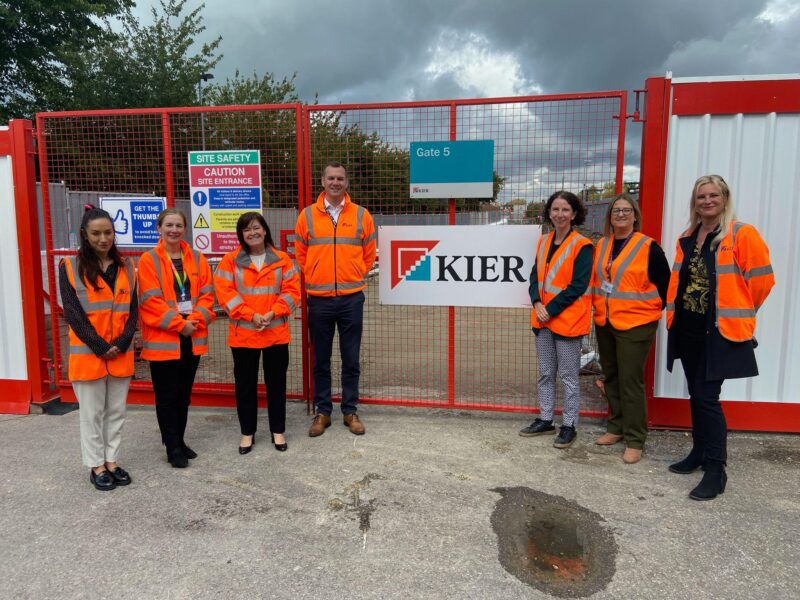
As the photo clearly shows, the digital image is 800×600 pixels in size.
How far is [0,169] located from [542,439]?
5.70 m

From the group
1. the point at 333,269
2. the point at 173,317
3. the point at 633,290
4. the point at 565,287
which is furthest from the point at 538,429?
the point at 173,317

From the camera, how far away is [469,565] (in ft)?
8.92

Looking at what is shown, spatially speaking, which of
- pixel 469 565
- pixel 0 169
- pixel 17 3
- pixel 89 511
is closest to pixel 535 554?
pixel 469 565

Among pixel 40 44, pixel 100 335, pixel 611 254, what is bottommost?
pixel 100 335

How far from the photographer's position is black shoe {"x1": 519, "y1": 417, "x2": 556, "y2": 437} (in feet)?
14.4

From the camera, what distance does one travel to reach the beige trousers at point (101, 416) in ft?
11.5

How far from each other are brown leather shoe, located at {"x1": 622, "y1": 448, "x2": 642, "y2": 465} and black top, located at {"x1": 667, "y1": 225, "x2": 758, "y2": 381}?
2.78 ft

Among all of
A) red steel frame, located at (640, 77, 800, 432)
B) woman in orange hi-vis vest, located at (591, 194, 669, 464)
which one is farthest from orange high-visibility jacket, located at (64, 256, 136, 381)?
red steel frame, located at (640, 77, 800, 432)

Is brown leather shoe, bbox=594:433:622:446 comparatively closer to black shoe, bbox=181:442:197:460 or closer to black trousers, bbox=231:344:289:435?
black trousers, bbox=231:344:289:435

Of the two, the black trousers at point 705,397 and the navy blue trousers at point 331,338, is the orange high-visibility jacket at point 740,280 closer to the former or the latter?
the black trousers at point 705,397

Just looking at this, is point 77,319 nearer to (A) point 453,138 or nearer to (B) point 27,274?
A: (B) point 27,274

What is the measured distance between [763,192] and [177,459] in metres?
5.09

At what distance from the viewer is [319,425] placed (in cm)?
444

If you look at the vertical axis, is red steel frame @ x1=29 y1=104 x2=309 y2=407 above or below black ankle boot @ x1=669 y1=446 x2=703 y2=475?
above
